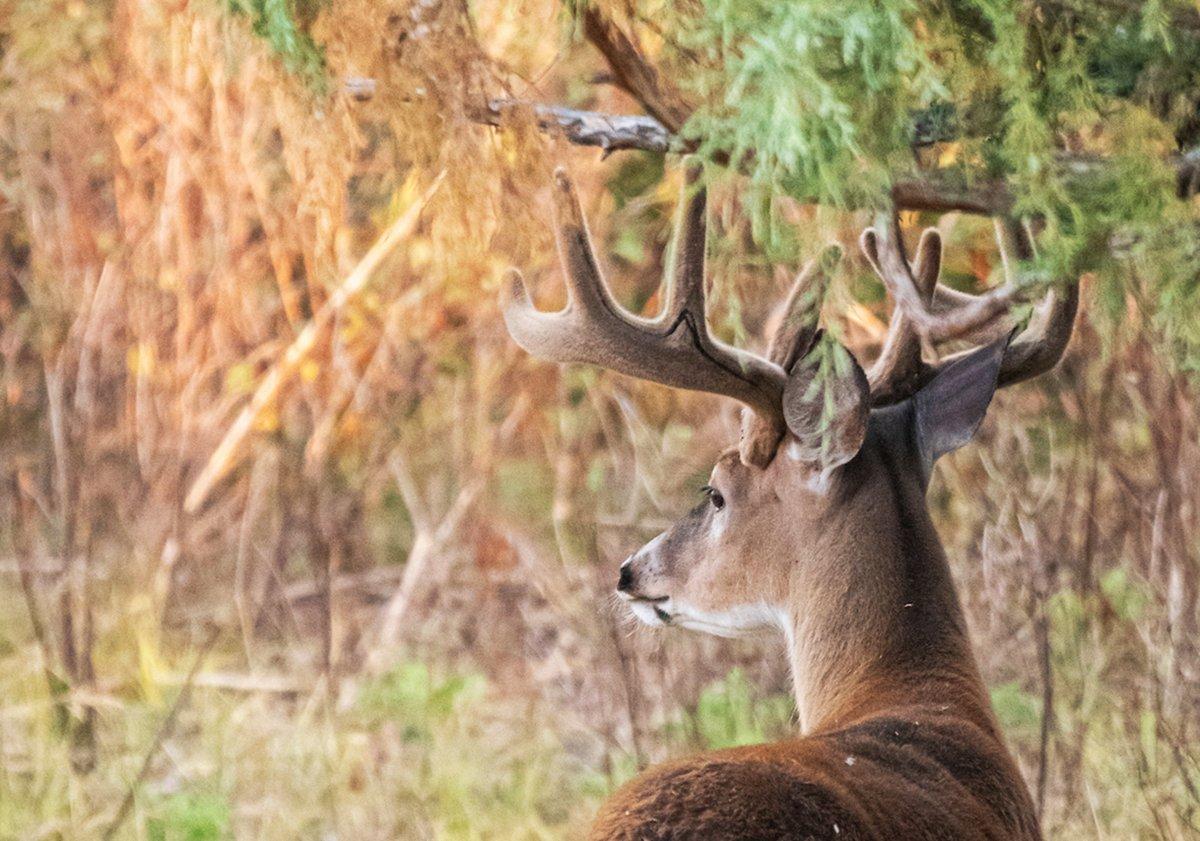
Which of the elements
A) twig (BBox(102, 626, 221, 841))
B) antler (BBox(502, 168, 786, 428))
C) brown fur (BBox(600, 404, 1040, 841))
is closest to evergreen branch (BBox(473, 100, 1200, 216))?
antler (BBox(502, 168, 786, 428))

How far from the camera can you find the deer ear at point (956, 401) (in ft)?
11.7

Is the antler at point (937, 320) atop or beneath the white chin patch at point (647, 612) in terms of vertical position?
atop

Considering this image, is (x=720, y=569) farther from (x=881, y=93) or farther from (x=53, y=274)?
(x=53, y=274)

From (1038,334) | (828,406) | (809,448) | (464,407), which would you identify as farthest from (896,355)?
(464,407)

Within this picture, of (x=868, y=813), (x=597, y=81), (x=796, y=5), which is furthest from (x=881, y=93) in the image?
(x=868, y=813)

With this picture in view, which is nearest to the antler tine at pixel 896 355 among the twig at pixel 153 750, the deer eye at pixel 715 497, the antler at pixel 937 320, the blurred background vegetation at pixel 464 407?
the antler at pixel 937 320

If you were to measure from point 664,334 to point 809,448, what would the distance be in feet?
1.36

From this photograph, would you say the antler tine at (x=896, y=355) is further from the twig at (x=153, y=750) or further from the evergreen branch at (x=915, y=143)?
the twig at (x=153, y=750)

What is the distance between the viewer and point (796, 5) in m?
2.41

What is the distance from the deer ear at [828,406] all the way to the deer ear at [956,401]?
0.74ft

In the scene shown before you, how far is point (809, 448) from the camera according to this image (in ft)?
11.8

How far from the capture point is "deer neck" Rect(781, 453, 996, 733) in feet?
11.2

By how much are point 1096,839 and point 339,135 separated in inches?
132

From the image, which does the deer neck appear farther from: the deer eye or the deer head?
the deer eye
